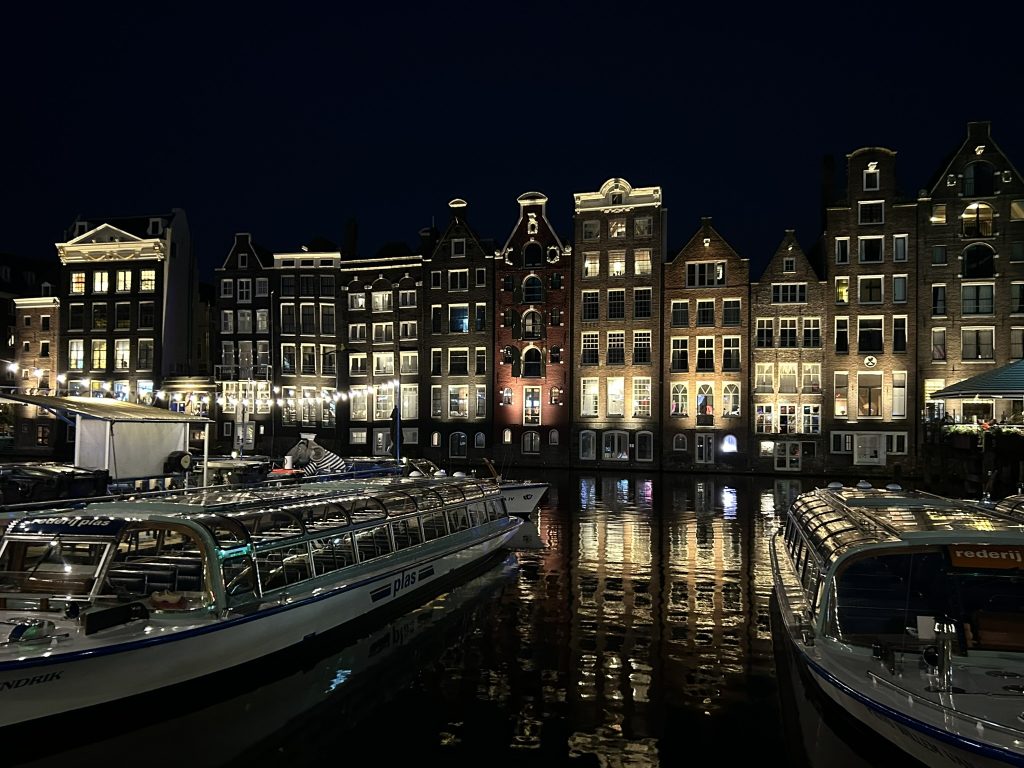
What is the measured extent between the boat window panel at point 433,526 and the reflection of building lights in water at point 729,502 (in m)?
15.7

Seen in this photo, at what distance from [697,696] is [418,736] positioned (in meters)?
4.35

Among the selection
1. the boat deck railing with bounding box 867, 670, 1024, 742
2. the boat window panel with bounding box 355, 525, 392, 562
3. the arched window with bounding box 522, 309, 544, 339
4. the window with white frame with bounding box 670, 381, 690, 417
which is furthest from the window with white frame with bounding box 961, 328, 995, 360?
the boat deck railing with bounding box 867, 670, 1024, 742

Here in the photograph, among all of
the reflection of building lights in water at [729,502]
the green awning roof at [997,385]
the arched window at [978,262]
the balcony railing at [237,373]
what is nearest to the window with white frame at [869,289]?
the arched window at [978,262]

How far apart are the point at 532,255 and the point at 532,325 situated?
587cm

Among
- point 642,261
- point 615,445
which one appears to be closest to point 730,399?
point 615,445

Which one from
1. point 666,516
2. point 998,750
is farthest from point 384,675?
point 666,516

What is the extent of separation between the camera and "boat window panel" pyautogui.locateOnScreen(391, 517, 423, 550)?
17989 mm

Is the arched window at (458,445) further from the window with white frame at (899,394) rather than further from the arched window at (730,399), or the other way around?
the window with white frame at (899,394)

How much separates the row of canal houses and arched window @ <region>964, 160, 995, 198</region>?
100 mm

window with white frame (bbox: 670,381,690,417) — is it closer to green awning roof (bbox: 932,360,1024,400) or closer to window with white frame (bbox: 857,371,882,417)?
window with white frame (bbox: 857,371,882,417)

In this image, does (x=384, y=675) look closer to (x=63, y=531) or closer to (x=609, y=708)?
(x=609, y=708)

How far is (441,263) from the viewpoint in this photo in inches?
2650

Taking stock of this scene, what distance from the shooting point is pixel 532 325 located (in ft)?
213

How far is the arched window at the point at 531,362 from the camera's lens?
64.4 metres
